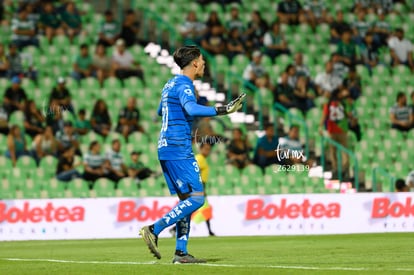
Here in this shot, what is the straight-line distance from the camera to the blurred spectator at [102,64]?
25625 mm

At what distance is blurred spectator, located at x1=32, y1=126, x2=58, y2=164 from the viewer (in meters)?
23.1

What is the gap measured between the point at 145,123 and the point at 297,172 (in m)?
3.88

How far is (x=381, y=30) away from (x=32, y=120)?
11408 millimetres

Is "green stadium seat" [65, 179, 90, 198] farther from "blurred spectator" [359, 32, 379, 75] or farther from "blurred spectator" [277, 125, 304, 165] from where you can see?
"blurred spectator" [359, 32, 379, 75]

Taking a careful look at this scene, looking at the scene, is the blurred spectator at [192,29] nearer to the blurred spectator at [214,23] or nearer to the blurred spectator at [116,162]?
the blurred spectator at [214,23]

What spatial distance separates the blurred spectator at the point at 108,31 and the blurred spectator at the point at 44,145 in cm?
431

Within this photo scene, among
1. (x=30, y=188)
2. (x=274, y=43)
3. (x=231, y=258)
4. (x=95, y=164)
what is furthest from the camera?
(x=274, y=43)

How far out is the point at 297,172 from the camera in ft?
79.5

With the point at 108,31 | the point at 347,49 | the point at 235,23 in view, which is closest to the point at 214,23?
the point at 235,23

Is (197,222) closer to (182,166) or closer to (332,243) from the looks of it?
(332,243)

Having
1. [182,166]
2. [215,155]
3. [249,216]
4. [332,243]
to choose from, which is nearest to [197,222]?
[249,216]

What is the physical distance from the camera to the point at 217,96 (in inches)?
1053

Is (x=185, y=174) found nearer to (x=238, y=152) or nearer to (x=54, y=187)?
(x=54, y=187)

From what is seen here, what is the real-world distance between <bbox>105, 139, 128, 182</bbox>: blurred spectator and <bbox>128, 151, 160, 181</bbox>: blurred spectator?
6.7 inches
